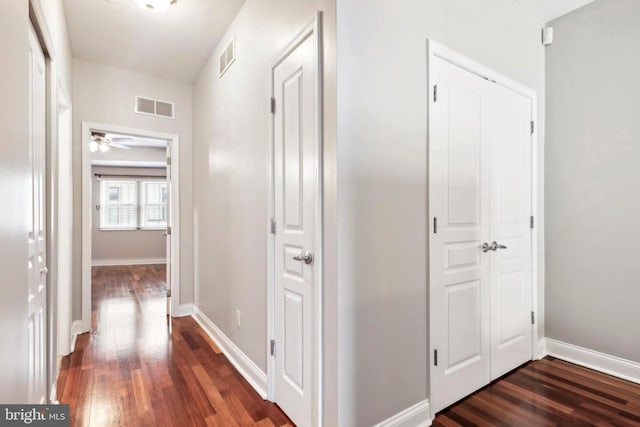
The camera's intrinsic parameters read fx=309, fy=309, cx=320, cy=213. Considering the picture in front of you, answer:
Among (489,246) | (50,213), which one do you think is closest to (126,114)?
(50,213)

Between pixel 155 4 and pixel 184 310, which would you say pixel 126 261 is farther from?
pixel 155 4

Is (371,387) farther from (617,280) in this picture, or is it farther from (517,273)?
(617,280)

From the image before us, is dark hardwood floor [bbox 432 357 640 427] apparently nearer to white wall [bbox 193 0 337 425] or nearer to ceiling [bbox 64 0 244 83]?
white wall [bbox 193 0 337 425]

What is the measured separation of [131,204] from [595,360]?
28.9 feet

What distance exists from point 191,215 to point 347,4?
3.12 metres

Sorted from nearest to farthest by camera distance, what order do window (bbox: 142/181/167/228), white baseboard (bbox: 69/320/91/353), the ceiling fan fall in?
white baseboard (bbox: 69/320/91/353), the ceiling fan, window (bbox: 142/181/167/228)

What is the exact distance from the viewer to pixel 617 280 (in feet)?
7.57

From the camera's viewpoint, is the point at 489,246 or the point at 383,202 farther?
the point at 489,246

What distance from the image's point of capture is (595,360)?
2391 mm

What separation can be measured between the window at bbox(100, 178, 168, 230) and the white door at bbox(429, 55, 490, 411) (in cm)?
773

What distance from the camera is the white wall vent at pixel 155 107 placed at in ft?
11.7

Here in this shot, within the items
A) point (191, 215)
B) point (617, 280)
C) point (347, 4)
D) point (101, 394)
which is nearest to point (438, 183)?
point (347, 4)

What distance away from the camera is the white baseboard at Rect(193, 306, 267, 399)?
2123 mm

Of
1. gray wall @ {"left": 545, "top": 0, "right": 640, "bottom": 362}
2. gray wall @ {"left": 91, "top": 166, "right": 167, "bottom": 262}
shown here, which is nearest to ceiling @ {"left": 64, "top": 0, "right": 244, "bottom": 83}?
gray wall @ {"left": 545, "top": 0, "right": 640, "bottom": 362}
